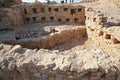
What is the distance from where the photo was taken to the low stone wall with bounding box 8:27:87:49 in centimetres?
1397

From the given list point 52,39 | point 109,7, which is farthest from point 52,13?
point 109,7

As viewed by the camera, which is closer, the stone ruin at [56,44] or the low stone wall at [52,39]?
the stone ruin at [56,44]

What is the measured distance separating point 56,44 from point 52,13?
12.3 ft

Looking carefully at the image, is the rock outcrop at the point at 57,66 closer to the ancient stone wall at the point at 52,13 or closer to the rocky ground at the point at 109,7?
the rocky ground at the point at 109,7

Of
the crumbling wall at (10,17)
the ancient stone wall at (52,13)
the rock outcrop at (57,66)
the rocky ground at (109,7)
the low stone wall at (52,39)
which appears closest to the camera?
the rock outcrop at (57,66)

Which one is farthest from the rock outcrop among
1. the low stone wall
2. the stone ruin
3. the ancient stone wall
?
the ancient stone wall

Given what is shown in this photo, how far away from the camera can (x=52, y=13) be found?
17.6 metres

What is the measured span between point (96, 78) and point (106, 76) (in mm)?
279

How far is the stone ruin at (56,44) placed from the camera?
16.0ft

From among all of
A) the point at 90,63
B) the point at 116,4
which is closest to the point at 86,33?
the point at 116,4

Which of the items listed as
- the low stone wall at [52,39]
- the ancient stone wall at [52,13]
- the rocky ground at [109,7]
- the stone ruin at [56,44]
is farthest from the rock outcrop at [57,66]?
the ancient stone wall at [52,13]

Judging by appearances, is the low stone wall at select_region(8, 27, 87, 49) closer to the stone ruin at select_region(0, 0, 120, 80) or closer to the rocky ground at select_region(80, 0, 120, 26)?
the stone ruin at select_region(0, 0, 120, 80)

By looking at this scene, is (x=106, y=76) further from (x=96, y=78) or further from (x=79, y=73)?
(x=79, y=73)

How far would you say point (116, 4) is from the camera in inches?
823
